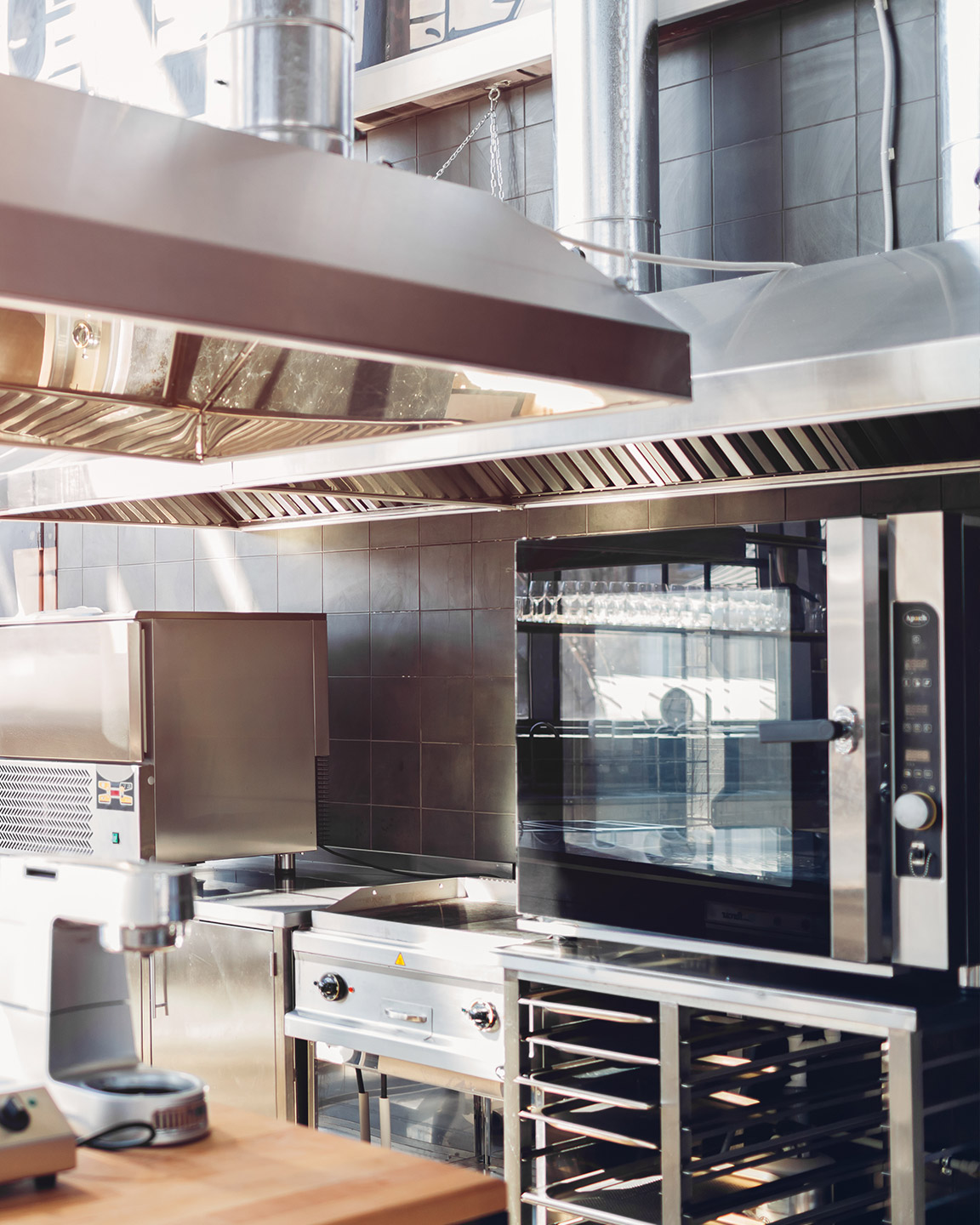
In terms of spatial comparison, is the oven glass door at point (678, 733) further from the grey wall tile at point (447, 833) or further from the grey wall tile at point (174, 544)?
the grey wall tile at point (174, 544)

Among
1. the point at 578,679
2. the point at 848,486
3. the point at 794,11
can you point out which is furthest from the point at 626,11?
the point at 578,679

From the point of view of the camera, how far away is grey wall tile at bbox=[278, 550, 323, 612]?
154 inches

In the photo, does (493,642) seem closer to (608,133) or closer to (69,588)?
(608,133)

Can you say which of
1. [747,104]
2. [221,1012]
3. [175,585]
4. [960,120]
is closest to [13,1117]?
[221,1012]

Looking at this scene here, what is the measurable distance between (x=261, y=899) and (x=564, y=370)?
6.51 feet

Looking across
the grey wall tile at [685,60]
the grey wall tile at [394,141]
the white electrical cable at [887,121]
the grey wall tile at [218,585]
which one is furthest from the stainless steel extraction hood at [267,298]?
the grey wall tile at [218,585]

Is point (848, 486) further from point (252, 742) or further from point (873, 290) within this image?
point (252, 742)

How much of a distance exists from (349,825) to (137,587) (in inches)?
48.8

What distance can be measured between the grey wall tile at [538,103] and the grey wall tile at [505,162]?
44 mm

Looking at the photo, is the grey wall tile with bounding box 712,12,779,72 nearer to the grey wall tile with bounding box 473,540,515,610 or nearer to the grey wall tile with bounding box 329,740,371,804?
the grey wall tile with bounding box 473,540,515,610

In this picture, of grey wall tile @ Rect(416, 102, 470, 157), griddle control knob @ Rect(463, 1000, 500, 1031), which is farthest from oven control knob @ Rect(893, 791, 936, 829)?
grey wall tile @ Rect(416, 102, 470, 157)

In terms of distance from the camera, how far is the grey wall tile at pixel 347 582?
3.77 metres

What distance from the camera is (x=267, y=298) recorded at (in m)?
1.35

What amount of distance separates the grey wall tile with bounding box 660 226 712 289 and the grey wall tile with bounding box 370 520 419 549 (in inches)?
38.2
